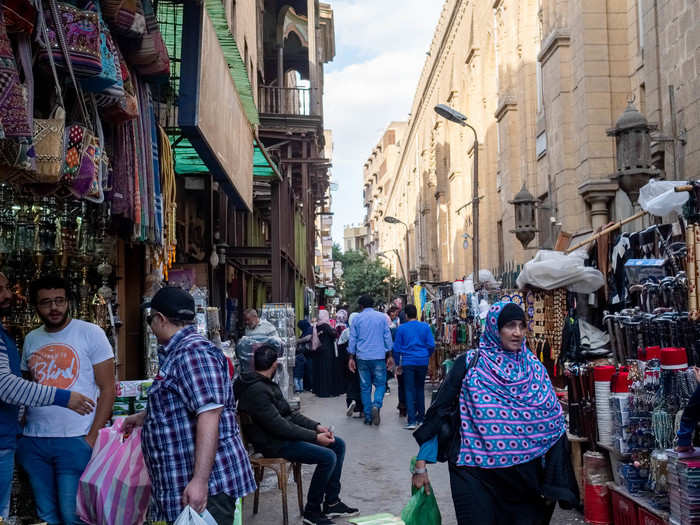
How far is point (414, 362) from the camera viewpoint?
1119 cm

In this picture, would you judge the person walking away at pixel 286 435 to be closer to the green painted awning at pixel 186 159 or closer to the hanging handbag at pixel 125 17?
the hanging handbag at pixel 125 17

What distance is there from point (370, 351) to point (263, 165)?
13.3 ft

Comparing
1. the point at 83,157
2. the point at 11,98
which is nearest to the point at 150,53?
the point at 83,157

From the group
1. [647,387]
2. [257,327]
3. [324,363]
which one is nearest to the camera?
[647,387]

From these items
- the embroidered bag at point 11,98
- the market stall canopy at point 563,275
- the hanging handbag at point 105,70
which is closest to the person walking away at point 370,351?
the market stall canopy at point 563,275

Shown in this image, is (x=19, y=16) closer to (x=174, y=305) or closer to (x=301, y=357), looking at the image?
(x=174, y=305)

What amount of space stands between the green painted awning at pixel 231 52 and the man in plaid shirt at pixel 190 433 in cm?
495

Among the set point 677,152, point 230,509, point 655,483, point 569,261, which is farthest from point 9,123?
point 677,152

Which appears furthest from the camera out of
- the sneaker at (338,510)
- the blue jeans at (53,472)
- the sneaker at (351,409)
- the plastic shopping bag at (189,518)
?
the sneaker at (351,409)

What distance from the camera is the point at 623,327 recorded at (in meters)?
7.86

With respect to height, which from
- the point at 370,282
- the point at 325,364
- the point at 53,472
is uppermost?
the point at 370,282

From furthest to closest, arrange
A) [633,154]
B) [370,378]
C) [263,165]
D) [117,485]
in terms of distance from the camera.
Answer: [263,165]
[370,378]
[633,154]
[117,485]

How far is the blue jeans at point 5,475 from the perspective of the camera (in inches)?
159

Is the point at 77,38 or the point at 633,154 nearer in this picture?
the point at 77,38
